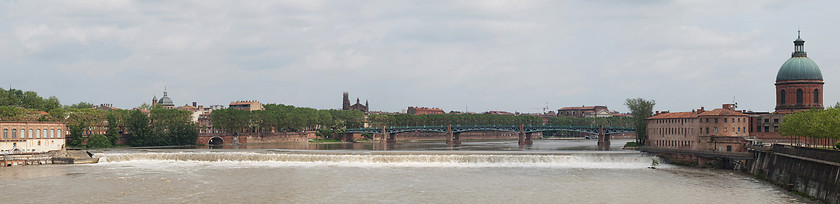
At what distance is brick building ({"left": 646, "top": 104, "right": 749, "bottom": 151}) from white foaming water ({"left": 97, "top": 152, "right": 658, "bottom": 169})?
6.88 meters

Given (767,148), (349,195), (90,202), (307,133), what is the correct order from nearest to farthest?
1. (90,202)
2. (349,195)
3. (767,148)
4. (307,133)

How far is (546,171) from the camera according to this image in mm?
80000

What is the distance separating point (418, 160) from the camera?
299 ft

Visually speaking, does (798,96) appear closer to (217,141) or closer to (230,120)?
(217,141)

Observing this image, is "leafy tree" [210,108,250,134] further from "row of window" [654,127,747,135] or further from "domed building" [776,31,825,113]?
"domed building" [776,31,825,113]

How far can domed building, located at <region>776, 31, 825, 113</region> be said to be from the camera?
358 ft

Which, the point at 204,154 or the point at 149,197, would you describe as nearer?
the point at 149,197

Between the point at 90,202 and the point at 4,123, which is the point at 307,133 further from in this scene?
the point at 90,202

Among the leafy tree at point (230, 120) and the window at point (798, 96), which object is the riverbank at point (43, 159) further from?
the window at point (798, 96)

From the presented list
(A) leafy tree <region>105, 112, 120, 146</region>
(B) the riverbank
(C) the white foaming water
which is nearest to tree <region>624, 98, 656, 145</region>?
(C) the white foaming water

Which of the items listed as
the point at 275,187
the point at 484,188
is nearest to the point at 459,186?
the point at 484,188

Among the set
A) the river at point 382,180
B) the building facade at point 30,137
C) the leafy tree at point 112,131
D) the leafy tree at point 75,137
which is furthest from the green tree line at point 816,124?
the leafy tree at point 75,137

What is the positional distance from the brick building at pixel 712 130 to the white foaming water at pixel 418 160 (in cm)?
688

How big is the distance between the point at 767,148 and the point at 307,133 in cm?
13905
